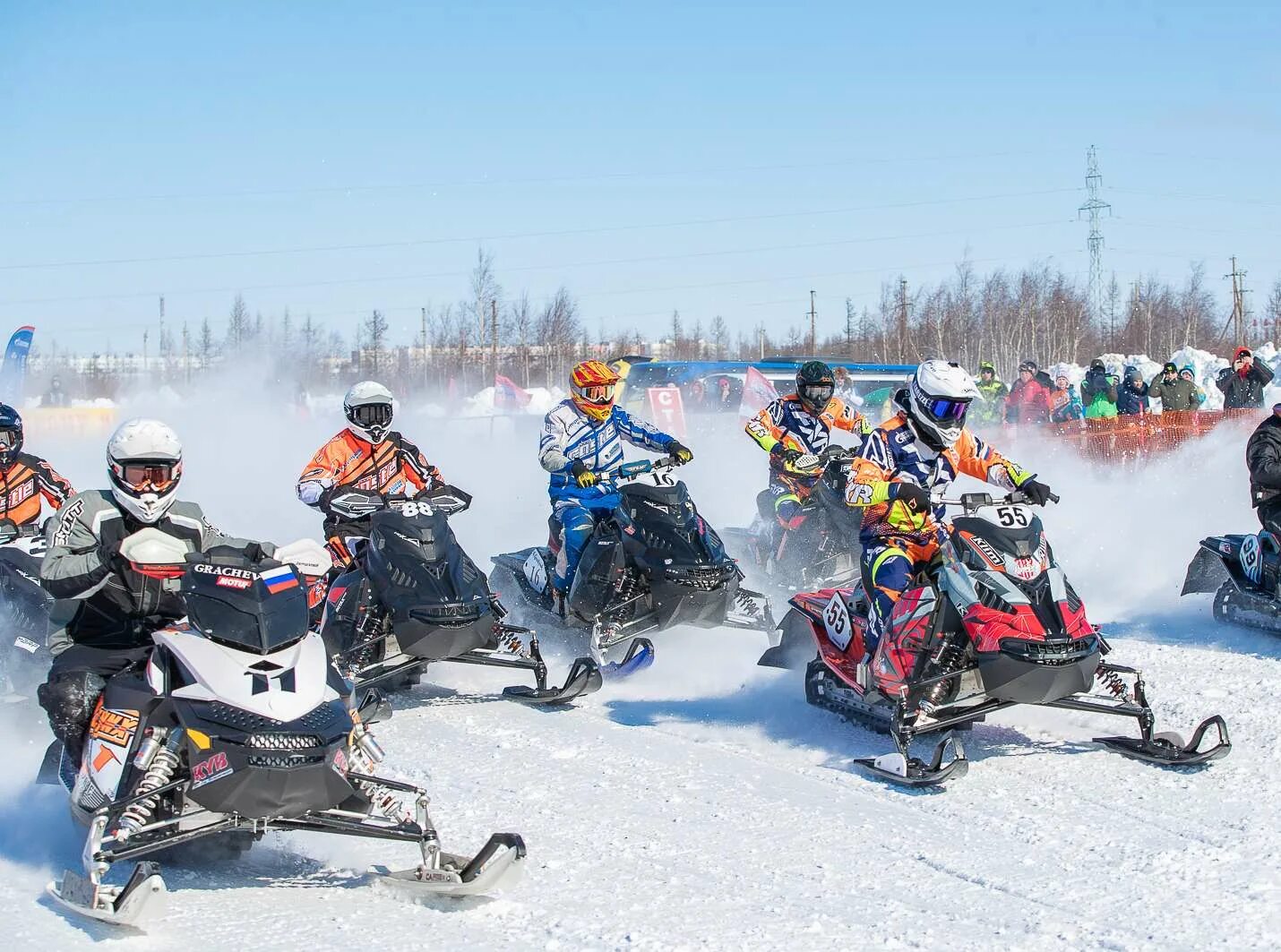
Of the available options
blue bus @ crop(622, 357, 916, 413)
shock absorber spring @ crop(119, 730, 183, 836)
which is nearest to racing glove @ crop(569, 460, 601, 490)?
shock absorber spring @ crop(119, 730, 183, 836)

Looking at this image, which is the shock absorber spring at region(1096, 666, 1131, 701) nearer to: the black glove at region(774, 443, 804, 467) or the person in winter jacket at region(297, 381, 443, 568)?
the person in winter jacket at region(297, 381, 443, 568)

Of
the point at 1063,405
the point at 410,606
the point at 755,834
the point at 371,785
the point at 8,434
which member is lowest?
the point at 755,834

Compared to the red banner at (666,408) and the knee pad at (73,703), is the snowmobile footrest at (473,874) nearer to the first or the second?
the knee pad at (73,703)

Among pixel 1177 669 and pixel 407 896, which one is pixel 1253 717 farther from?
pixel 407 896

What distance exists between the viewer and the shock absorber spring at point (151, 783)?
15.5ft

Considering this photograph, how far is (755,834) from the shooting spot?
571 centimetres

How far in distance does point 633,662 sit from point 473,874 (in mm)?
4079

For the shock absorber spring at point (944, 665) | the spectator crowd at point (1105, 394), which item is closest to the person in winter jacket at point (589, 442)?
the shock absorber spring at point (944, 665)

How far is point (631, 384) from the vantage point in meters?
24.5

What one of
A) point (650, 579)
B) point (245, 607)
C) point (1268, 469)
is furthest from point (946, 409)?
point (245, 607)

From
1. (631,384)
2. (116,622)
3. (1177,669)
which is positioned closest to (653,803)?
(116,622)

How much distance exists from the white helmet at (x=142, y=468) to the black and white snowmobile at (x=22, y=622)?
3620 millimetres

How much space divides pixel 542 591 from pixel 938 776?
4.21 metres

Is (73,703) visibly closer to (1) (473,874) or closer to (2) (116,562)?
(2) (116,562)
